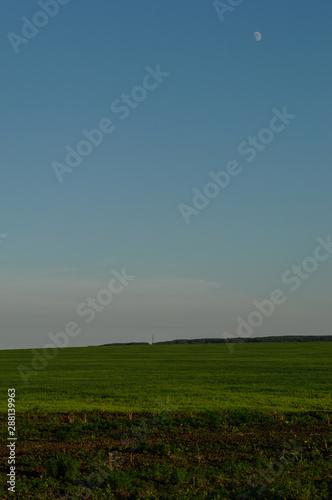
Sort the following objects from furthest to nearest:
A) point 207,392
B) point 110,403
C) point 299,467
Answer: point 207,392, point 110,403, point 299,467

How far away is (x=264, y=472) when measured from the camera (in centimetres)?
1428

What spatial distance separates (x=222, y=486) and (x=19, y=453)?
20.3ft

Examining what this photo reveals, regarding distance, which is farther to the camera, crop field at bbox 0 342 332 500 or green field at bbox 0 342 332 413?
green field at bbox 0 342 332 413

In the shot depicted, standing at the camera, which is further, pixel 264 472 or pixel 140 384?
pixel 140 384

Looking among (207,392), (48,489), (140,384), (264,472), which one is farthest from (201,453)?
(140,384)

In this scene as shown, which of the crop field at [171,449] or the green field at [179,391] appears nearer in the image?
the crop field at [171,449]

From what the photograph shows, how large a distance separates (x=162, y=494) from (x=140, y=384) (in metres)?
25.2

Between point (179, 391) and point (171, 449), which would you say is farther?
point (179, 391)

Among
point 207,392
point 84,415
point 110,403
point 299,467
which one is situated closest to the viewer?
point 299,467

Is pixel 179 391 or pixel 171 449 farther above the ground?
pixel 179 391

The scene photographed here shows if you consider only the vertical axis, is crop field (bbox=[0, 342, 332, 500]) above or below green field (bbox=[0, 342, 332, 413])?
below

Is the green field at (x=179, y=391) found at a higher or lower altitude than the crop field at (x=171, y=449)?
higher

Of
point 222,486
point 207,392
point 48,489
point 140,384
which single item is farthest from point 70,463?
point 140,384

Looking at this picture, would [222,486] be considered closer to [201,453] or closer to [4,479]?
[201,453]
